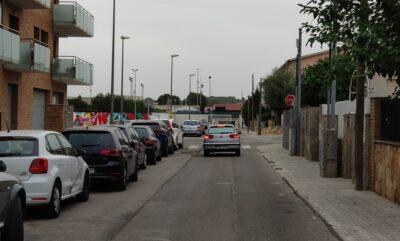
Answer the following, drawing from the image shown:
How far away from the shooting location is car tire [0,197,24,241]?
301 inches

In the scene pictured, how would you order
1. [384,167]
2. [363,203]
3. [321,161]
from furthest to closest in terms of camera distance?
[321,161] < [384,167] < [363,203]

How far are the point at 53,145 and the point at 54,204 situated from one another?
1.15m

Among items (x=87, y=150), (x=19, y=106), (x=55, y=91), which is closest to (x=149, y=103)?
(x=55, y=91)

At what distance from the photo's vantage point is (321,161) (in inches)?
762

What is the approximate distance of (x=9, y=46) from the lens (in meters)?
24.1

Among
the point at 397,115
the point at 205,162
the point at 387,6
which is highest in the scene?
the point at 387,6

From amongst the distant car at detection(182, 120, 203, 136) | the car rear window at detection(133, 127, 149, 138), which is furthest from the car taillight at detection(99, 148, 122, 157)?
the distant car at detection(182, 120, 203, 136)

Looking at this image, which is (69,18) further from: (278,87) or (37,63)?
(278,87)

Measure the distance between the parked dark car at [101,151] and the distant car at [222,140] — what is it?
14.8m

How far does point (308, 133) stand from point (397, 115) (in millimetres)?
12901

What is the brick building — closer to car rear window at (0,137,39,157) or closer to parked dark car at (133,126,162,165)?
parked dark car at (133,126,162,165)

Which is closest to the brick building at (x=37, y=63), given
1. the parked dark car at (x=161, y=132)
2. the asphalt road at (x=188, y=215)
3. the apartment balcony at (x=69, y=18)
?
the apartment balcony at (x=69, y=18)

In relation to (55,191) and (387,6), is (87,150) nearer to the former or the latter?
(55,191)

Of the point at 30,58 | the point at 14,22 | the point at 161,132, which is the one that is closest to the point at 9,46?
the point at 30,58
